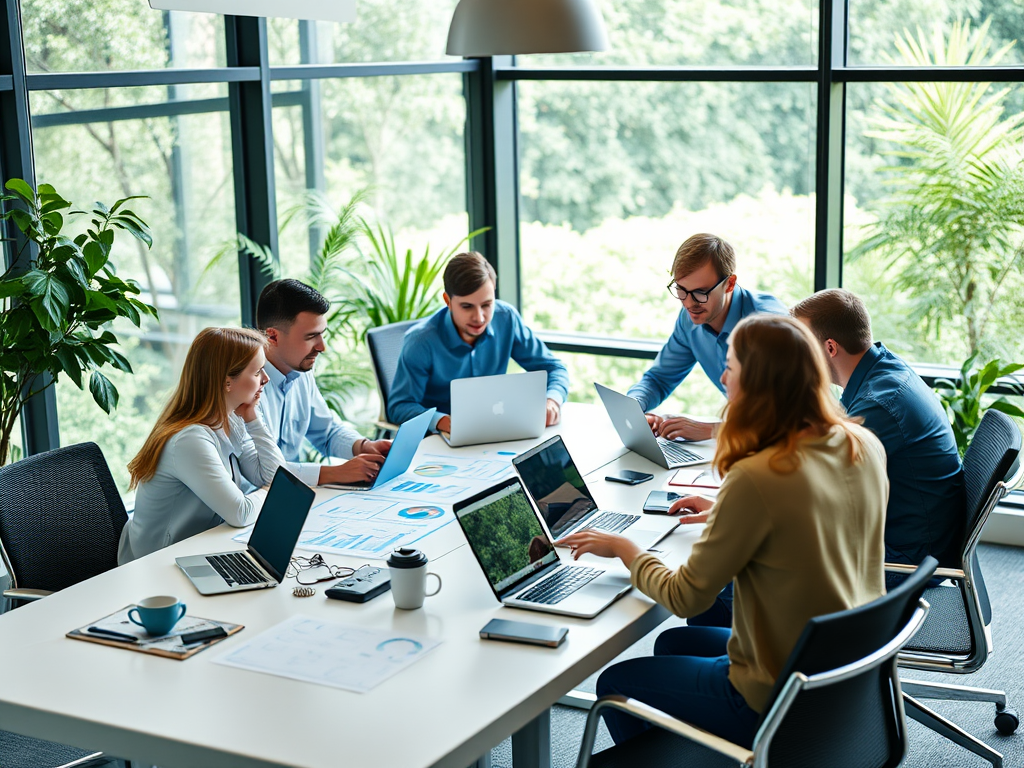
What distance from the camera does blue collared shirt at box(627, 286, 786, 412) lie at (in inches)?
160

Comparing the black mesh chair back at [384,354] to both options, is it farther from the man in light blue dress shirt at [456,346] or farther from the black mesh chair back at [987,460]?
the black mesh chair back at [987,460]

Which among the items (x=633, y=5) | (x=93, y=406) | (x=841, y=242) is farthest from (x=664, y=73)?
(x=93, y=406)

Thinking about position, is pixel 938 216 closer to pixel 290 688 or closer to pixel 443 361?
pixel 443 361

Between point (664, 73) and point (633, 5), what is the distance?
37 cm

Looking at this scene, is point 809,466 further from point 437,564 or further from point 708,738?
point 437,564

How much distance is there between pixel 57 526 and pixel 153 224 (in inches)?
67.7

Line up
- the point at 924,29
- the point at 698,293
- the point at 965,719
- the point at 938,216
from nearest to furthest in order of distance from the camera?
the point at 965,719
the point at 698,293
the point at 924,29
the point at 938,216

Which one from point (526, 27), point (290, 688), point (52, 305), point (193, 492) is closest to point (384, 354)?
point (52, 305)

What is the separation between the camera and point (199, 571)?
8.71 feet

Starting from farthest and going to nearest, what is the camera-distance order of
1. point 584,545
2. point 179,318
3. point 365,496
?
point 179,318
point 365,496
point 584,545

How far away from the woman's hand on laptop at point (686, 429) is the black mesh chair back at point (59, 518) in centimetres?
173

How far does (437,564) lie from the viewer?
8.86 feet

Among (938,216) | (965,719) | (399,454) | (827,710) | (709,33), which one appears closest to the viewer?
(827,710)

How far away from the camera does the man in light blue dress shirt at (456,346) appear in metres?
4.11
